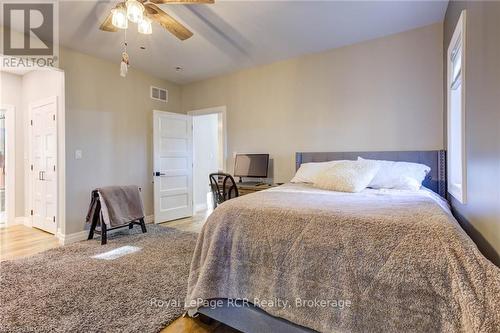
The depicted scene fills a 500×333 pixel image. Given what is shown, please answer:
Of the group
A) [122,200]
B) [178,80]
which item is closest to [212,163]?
[178,80]

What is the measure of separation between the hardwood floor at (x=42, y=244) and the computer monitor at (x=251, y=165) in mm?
1152

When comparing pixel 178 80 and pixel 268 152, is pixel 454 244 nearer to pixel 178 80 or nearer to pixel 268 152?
pixel 268 152

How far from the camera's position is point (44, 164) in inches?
157

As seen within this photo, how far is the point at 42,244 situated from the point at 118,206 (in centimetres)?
107

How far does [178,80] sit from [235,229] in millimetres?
4013

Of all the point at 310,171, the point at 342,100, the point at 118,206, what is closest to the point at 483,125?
the point at 310,171

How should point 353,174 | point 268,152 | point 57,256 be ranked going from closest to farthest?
1. point 353,174
2. point 57,256
3. point 268,152

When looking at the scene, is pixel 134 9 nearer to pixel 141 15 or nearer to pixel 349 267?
pixel 141 15

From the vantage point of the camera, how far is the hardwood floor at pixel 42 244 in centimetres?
171

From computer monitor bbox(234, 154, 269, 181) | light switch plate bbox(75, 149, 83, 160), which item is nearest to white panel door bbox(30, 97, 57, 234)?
light switch plate bbox(75, 149, 83, 160)

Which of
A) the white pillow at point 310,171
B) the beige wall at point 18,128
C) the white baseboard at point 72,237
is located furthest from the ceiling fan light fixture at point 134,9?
the beige wall at point 18,128

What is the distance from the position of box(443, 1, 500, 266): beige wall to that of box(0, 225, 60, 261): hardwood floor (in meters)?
4.23

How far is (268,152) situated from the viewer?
410cm

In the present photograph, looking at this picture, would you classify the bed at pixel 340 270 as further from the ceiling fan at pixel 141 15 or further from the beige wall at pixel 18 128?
the beige wall at pixel 18 128
